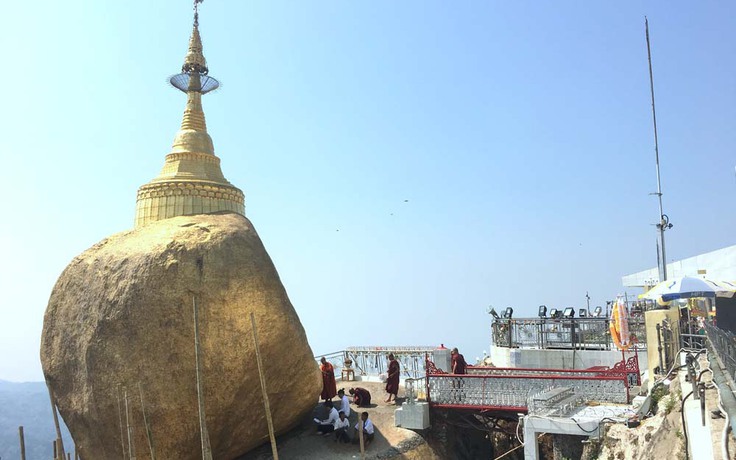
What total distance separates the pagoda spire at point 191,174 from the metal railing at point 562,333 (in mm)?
12154

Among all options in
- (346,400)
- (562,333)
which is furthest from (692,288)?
(346,400)

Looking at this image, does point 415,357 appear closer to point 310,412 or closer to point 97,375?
point 310,412

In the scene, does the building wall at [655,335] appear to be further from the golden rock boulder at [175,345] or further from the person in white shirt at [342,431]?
the golden rock boulder at [175,345]

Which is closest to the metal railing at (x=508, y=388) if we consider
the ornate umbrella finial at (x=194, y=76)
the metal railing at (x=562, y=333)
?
the metal railing at (x=562, y=333)

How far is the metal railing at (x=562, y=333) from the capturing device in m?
21.9

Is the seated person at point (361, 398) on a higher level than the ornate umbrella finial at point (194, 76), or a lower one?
lower

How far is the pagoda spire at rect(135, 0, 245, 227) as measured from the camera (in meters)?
18.3

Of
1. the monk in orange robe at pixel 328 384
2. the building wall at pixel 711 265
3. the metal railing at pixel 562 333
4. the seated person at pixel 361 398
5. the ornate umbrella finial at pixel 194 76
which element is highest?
the ornate umbrella finial at pixel 194 76

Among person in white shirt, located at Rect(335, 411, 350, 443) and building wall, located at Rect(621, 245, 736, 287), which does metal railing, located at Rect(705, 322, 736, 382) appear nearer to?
person in white shirt, located at Rect(335, 411, 350, 443)

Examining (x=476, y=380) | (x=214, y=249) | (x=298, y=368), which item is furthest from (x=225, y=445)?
(x=476, y=380)

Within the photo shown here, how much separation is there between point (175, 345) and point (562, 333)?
15.5 metres

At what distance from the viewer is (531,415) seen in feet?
40.2

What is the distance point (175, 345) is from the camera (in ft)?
43.6

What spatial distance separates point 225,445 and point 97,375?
3572mm
